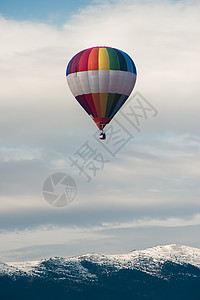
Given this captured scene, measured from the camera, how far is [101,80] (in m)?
123

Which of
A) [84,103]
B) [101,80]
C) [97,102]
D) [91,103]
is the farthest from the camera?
[84,103]

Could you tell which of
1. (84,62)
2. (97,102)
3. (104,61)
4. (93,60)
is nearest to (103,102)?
(97,102)

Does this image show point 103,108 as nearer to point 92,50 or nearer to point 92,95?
point 92,95

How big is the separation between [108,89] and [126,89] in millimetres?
4582

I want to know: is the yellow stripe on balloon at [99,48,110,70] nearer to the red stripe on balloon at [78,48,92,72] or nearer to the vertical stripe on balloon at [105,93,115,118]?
the red stripe on balloon at [78,48,92,72]

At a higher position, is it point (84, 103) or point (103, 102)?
point (84, 103)

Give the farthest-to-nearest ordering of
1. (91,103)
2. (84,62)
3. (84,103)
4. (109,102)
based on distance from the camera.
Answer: (84,103) → (91,103) → (109,102) → (84,62)

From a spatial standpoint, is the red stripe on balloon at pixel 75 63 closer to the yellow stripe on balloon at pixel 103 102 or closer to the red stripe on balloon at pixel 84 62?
the red stripe on balloon at pixel 84 62

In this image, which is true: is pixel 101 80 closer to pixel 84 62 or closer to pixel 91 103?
pixel 84 62

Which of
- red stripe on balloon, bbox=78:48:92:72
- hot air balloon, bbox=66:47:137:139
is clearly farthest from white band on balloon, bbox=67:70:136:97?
red stripe on balloon, bbox=78:48:92:72

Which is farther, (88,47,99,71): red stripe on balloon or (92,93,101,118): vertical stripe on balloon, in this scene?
(92,93,101,118): vertical stripe on balloon

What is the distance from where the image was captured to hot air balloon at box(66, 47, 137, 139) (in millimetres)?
Answer: 123500

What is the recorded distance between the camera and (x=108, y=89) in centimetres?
12431

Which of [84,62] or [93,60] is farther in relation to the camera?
[84,62]
